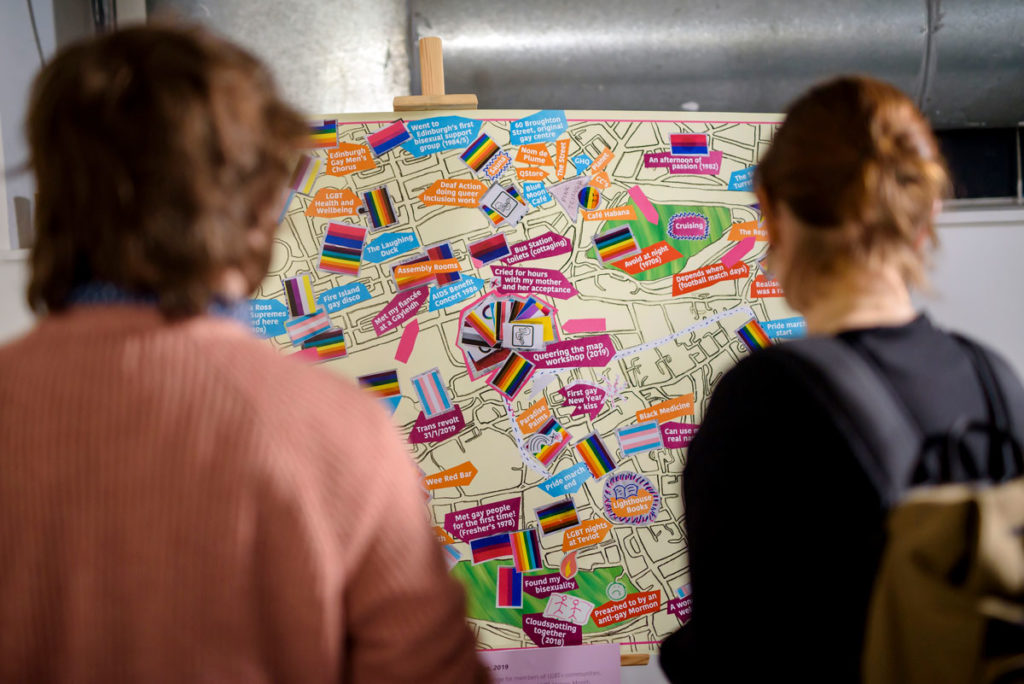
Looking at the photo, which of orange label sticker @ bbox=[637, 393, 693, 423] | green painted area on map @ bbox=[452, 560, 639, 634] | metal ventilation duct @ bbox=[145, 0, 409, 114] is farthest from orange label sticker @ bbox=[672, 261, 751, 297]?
metal ventilation duct @ bbox=[145, 0, 409, 114]

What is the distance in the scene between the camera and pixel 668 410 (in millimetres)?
1801

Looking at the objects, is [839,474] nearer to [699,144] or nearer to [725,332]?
[725,332]

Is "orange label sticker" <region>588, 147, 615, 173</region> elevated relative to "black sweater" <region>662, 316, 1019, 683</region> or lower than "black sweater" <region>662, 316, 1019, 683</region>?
elevated

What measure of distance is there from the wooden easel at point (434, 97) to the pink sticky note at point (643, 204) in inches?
18.3

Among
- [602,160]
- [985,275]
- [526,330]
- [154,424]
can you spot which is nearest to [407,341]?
[526,330]

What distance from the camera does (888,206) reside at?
766 millimetres

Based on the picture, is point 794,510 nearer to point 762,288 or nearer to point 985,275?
point 762,288

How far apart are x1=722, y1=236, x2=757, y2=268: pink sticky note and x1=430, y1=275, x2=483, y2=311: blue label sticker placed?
A: 644 mm

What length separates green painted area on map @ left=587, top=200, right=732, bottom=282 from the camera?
71.1 inches

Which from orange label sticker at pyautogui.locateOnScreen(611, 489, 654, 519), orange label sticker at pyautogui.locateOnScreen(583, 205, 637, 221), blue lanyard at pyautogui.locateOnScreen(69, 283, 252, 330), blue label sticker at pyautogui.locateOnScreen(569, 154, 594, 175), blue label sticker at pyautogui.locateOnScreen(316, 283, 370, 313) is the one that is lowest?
orange label sticker at pyautogui.locateOnScreen(611, 489, 654, 519)

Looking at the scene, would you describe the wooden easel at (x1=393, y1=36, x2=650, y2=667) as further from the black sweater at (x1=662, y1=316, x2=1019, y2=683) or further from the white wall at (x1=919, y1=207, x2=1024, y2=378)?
the white wall at (x1=919, y1=207, x2=1024, y2=378)

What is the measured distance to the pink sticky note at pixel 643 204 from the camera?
181 centimetres

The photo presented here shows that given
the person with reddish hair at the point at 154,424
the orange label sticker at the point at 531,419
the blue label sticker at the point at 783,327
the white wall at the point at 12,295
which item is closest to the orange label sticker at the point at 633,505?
the orange label sticker at the point at 531,419

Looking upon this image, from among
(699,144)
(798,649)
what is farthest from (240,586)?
(699,144)
